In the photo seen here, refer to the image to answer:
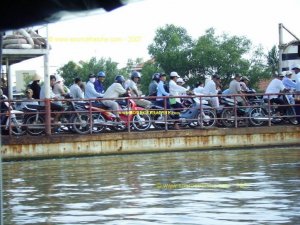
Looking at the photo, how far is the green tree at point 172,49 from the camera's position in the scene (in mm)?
71812

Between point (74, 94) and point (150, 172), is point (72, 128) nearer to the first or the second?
point (74, 94)

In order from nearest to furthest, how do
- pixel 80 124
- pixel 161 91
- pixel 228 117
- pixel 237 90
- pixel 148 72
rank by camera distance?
pixel 80 124
pixel 228 117
pixel 161 91
pixel 237 90
pixel 148 72

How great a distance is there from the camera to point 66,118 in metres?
19.5

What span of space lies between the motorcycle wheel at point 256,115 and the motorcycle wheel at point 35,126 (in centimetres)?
545

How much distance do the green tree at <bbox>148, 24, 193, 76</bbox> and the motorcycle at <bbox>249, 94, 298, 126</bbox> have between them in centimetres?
4980

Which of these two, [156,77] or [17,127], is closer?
[17,127]

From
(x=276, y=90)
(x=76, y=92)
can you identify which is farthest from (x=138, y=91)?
(x=276, y=90)

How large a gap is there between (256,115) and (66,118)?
5.12 metres

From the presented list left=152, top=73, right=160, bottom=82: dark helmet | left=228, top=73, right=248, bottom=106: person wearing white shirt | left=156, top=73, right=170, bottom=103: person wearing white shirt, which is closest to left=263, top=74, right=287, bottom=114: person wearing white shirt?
left=228, top=73, right=248, bottom=106: person wearing white shirt

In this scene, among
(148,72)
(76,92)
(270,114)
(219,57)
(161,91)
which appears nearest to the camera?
(76,92)

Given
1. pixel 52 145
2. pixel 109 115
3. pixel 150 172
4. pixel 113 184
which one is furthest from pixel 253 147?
pixel 113 184

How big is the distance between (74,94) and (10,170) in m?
5.21

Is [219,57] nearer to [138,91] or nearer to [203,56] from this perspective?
[203,56]

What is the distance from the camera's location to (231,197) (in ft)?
31.8
